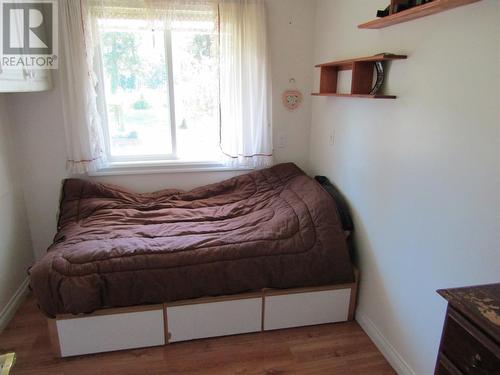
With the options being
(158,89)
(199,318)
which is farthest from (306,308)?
(158,89)

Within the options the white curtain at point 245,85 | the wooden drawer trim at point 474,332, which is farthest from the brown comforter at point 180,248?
the wooden drawer trim at point 474,332

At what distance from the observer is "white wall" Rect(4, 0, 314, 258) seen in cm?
255

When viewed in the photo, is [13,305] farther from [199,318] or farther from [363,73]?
[363,73]

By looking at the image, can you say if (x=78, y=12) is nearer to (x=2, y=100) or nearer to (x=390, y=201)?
(x=2, y=100)

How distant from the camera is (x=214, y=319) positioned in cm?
208

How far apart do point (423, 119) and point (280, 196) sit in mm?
1234

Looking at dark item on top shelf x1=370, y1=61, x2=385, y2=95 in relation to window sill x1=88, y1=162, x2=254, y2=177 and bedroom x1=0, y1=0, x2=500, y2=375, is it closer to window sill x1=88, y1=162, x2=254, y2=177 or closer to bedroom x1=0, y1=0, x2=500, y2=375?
bedroom x1=0, y1=0, x2=500, y2=375

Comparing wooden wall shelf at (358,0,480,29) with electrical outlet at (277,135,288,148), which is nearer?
wooden wall shelf at (358,0,480,29)

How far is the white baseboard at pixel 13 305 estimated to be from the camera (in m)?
2.22

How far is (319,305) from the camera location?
87.2 inches

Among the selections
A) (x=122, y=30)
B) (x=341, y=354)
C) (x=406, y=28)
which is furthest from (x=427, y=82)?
(x=122, y=30)

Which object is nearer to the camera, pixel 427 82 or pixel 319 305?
pixel 427 82

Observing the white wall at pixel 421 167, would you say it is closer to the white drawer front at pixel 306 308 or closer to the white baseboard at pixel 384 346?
the white baseboard at pixel 384 346

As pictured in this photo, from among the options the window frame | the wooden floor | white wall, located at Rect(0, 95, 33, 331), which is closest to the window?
the window frame
